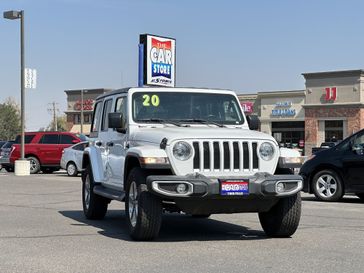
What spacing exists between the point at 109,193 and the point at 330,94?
46844mm

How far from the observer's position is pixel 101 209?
33.8 ft

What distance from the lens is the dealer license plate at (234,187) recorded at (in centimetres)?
738

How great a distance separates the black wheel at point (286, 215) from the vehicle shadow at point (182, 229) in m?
0.29

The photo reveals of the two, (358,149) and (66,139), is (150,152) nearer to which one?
(358,149)

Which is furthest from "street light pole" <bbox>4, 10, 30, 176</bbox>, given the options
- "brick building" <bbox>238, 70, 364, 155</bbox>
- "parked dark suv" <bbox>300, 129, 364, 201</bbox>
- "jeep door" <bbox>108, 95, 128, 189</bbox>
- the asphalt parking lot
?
"brick building" <bbox>238, 70, 364, 155</bbox>

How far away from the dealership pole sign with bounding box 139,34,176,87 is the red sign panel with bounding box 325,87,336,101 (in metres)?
25.6

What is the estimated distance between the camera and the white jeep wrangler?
743 cm

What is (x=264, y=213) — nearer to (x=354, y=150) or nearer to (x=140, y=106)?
(x=140, y=106)

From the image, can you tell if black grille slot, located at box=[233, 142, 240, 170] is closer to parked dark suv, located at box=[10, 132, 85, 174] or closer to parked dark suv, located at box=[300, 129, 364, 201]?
parked dark suv, located at box=[300, 129, 364, 201]

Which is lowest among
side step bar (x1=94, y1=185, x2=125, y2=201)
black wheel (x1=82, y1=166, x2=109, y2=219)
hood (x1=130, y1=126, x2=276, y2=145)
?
black wheel (x1=82, y1=166, x2=109, y2=219)

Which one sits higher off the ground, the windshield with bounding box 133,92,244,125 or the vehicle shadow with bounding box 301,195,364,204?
the windshield with bounding box 133,92,244,125

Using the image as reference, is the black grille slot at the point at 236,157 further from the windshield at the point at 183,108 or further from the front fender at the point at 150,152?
the windshield at the point at 183,108

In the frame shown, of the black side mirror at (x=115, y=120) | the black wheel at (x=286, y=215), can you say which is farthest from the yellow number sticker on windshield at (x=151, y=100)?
the black wheel at (x=286, y=215)

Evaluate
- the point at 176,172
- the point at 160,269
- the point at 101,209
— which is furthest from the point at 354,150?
the point at 160,269
